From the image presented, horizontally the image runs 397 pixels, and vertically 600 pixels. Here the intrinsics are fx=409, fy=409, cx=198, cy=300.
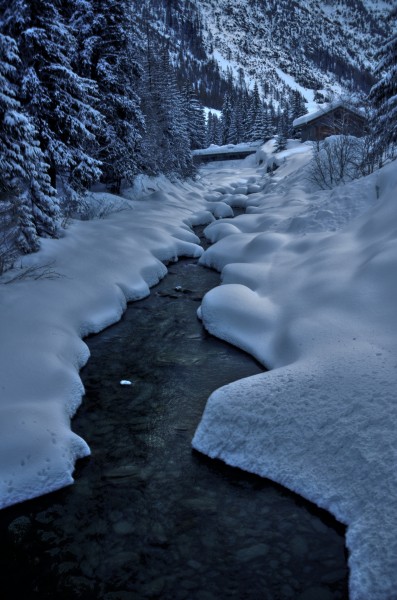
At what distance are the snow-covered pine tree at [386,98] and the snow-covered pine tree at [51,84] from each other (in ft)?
35.0

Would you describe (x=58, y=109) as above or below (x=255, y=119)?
below

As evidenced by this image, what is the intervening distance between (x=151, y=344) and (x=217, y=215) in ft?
57.5

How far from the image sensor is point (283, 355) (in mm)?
7051

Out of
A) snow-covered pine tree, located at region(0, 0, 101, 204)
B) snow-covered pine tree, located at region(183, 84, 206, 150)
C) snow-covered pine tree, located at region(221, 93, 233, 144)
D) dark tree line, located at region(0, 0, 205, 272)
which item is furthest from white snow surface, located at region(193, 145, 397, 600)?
snow-covered pine tree, located at region(221, 93, 233, 144)

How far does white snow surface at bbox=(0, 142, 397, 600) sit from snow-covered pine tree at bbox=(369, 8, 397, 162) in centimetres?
365

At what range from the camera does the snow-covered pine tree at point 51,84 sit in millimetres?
12203

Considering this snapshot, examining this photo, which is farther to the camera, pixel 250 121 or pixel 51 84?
pixel 250 121

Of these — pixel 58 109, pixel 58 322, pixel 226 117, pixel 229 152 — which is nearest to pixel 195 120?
pixel 229 152

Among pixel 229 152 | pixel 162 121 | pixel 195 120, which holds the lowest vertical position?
pixel 229 152

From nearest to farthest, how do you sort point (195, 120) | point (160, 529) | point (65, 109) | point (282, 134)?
point (160, 529), point (65, 109), point (195, 120), point (282, 134)

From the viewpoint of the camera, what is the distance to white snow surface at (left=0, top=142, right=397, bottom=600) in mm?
4371

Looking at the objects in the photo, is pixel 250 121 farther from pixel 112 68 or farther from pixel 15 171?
pixel 15 171

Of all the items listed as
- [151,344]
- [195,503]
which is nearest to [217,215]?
[151,344]

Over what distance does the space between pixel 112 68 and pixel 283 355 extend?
1765 cm
